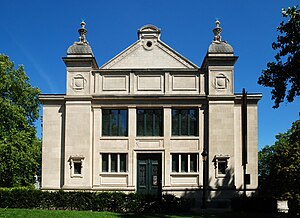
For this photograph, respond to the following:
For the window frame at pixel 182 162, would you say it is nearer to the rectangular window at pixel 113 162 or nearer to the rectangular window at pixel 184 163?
the rectangular window at pixel 184 163

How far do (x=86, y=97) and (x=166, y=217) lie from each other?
35.6 ft

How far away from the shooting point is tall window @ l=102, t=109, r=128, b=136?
91.1 ft

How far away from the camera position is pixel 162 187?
2694cm

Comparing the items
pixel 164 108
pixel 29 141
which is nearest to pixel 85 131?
pixel 164 108

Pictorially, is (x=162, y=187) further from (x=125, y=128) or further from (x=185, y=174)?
(x=125, y=128)

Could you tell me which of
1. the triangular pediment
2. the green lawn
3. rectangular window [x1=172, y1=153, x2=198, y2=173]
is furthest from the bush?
the triangular pediment

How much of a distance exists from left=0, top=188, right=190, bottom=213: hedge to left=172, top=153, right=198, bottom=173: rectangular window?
4.61 metres

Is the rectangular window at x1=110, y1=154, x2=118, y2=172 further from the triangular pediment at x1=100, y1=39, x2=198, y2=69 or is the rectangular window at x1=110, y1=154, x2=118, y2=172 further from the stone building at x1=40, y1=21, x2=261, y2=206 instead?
the triangular pediment at x1=100, y1=39, x2=198, y2=69

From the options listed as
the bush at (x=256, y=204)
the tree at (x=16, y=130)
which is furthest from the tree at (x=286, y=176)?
the tree at (x=16, y=130)

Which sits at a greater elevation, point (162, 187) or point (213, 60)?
point (213, 60)

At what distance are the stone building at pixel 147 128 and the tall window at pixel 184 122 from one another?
2.5 inches

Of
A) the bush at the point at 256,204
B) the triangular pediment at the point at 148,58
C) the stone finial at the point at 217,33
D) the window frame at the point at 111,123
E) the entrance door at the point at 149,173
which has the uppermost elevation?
the stone finial at the point at 217,33

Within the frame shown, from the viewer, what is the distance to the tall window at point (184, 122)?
2764 centimetres

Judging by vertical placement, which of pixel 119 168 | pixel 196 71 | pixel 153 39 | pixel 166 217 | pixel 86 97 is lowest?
pixel 166 217
